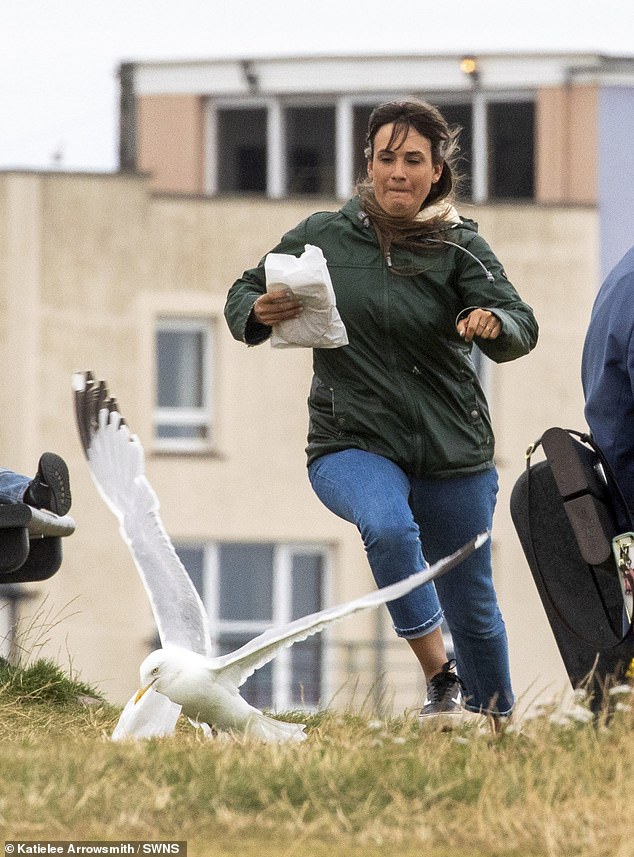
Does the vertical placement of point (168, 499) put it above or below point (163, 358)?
below

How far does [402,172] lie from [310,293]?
0.51 meters

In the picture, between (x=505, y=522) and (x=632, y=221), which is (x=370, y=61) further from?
(x=505, y=522)

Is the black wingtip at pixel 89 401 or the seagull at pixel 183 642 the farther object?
the black wingtip at pixel 89 401

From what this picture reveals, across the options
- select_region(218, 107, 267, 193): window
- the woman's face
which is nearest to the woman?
the woman's face

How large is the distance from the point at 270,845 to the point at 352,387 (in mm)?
1815

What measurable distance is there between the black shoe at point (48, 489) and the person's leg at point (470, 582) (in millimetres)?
1762

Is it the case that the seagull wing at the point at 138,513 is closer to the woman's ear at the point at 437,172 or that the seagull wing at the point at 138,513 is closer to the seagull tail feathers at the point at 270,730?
the seagull tail feathers at the point at 270,730

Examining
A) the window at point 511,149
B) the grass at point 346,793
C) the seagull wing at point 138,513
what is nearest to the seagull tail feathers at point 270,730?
the grass at point 346,793

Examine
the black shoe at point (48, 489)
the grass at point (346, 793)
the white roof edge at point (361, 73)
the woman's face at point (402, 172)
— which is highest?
the white roof edge at point (361, 73)

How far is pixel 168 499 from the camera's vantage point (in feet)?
72.6

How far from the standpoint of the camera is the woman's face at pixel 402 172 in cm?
586

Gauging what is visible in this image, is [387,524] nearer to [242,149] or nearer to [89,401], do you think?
[89,401]

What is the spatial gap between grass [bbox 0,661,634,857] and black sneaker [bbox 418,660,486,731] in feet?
1.25

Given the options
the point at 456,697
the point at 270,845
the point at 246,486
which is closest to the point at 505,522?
the point at 246,486
